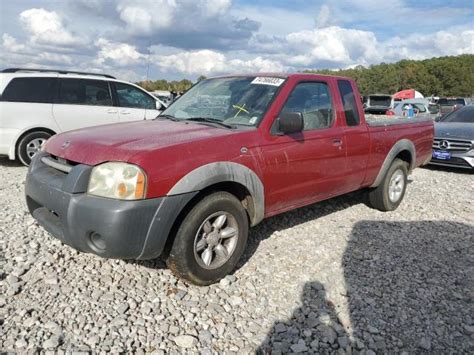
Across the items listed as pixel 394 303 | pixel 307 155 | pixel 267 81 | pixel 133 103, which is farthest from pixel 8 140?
pixel 394 303

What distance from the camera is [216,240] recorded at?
135 inches

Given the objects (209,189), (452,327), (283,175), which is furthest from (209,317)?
(452,327)

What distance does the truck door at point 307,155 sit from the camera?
12.4 feet

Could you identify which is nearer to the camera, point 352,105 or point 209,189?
point 209,189

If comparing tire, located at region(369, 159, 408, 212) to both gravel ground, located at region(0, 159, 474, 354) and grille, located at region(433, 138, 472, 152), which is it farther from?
grille, located at region(433, 138, 472, 152)

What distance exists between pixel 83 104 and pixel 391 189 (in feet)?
19.7

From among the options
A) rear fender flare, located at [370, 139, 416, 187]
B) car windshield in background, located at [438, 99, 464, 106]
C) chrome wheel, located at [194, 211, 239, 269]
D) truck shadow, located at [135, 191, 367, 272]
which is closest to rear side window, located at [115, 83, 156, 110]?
truck shadow, located at [135, 191, 367, 272]

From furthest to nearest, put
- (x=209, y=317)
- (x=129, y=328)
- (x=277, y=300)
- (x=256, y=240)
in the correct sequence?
(x=256, y=240)
(x=277, y=300)
(x=209, y=317)
(x=129, y=328)

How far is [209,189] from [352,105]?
240 centimetres

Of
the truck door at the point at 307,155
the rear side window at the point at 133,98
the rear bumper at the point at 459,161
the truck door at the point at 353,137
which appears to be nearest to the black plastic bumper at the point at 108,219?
the truck door at the point at 307,155

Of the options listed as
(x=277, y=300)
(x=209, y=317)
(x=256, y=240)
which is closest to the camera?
(x=209, y=317)

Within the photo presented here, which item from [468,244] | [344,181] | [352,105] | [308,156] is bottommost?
[468,244]

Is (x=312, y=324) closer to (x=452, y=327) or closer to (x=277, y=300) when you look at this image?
(x=277, y=300)

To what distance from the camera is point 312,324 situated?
3043mm
